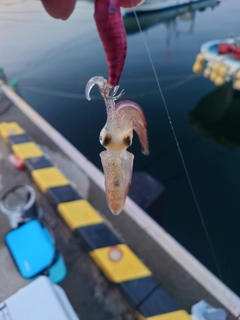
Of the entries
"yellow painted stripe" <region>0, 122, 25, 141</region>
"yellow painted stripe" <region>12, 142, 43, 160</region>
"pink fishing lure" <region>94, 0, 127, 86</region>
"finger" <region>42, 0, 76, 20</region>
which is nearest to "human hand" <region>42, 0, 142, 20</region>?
"finger" <region>42, 0, 76, 20</region>

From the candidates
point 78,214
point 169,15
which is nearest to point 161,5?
point 169,15

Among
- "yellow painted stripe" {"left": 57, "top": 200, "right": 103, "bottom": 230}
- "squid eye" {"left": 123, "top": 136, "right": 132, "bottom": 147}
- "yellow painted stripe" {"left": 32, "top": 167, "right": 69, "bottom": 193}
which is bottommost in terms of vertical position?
"yellow painted stripe" {"left": 57, "top": 200, "right": 103, "bottom": 230}

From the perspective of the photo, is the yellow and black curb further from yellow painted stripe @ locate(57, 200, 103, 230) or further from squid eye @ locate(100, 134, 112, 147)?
squid eye @ locate(100, 134, 112, 147)

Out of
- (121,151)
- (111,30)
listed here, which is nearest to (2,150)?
(121,151)

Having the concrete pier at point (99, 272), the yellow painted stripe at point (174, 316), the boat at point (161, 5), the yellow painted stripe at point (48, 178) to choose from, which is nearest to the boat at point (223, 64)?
the concrete pier at point (99, 272)

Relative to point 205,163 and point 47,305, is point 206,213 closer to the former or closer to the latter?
point 205,163

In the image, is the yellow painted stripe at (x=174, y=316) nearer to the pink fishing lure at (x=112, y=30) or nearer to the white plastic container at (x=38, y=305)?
the white plastic container at (x=38, y=305)
